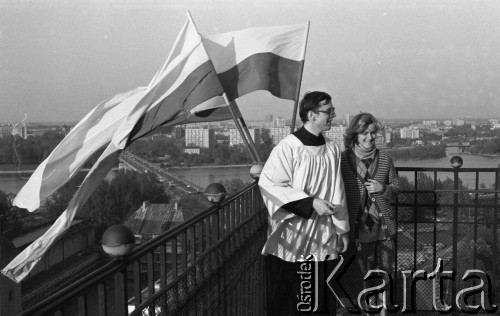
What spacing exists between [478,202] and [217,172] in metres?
7.52

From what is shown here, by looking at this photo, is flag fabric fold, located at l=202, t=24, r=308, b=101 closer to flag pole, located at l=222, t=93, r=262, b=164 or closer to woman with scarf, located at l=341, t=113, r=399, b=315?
flag pole, located at l=222, t=93, r=262, b=164

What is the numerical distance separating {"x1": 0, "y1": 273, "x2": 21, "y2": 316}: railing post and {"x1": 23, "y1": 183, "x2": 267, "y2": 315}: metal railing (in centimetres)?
4

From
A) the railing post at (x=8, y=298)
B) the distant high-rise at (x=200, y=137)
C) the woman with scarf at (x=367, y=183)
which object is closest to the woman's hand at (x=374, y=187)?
the woman with scarf at (x=367, y=183)

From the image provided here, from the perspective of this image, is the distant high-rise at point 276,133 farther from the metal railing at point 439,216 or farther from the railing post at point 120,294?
the railing post at point 120,294

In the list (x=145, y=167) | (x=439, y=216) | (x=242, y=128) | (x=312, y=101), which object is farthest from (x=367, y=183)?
(x=145, y=167)

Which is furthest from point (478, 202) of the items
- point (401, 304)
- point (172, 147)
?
point (172, 147)

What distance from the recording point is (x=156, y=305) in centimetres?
239

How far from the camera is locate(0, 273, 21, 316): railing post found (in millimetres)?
1445

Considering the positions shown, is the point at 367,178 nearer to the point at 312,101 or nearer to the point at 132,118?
the point at 312,101

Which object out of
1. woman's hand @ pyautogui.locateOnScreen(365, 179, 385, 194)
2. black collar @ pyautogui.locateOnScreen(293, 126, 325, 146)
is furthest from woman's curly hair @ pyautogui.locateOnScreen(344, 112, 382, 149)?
black collar @ pyautogui.locateOnScreen(293, 126, 325, 146)

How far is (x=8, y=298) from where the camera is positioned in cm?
149

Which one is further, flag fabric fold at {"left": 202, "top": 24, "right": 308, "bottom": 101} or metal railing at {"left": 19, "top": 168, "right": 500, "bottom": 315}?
flag fabric fold at {"left": 202, "top": 24, "right": 308, "bottom": 101}

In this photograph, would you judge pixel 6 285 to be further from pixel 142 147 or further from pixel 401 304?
pixel 142 147

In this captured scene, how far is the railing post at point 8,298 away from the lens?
145cm
